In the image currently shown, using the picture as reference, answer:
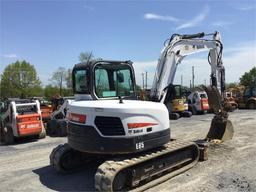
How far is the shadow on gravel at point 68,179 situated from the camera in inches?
282

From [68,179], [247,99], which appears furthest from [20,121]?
[247,99]

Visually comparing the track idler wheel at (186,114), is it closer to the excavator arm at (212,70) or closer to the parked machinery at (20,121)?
the excavator arm at (212,70)

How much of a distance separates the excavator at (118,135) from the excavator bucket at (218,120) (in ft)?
8.16

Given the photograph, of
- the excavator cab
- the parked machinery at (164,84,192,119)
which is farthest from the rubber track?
the parked machinery at (164,84,192,119)

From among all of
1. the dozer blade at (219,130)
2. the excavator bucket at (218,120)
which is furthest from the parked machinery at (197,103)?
the dozer blade at (219,130)

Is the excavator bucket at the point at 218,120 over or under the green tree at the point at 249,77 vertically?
under

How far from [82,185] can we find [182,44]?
9683 millimetres

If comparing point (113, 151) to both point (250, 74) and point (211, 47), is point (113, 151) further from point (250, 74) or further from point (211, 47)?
point (250, 74)

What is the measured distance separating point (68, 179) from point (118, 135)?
174 centimetres

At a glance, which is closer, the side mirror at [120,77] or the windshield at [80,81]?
the windshield at [80,81]

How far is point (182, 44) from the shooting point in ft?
50.7

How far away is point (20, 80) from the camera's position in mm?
53969

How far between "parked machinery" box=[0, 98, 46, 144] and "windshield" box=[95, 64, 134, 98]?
5.68 metres

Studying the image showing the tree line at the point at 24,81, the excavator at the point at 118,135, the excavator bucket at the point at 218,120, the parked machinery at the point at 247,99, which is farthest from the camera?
the tree line at the point at 24,81
